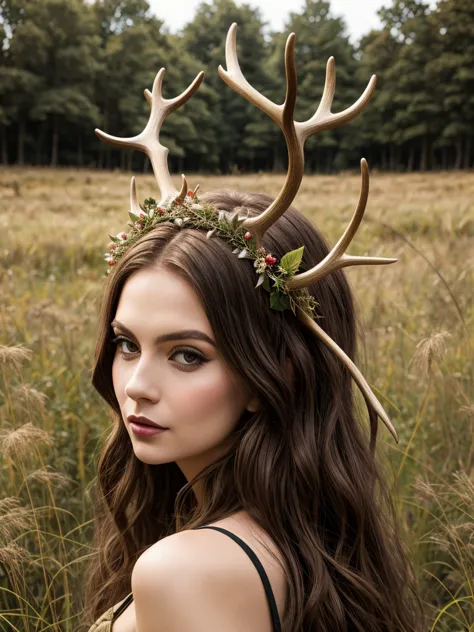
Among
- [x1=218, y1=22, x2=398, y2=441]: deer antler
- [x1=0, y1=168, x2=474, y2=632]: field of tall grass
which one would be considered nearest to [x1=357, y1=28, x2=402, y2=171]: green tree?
[x1=0, y1=168, x2=474, y2=632]: field of tall grass

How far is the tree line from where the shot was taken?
26.2 meters

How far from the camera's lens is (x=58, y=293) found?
5.76 m

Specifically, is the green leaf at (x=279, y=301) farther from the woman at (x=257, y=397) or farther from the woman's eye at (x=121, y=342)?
the woman's eye at (x=121, y=342)

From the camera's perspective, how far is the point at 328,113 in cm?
168

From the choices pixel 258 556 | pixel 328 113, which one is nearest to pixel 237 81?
pixel 328 113

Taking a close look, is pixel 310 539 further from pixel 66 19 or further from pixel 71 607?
pixel 66 19

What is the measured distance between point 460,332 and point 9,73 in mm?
23287

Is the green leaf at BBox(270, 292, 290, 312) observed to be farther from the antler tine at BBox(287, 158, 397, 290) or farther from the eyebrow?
the eyebrow

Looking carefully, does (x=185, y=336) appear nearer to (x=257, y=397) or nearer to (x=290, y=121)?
(x=257, y=397)

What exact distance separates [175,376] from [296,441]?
32 cm

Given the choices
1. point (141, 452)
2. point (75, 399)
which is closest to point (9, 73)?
point (75, 399)

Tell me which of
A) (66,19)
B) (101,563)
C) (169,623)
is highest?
(66,19)

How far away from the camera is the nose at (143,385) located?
1.44 m

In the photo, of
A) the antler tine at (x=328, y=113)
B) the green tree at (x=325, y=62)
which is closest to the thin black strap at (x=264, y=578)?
the antler tine at (x=328, y=113)
